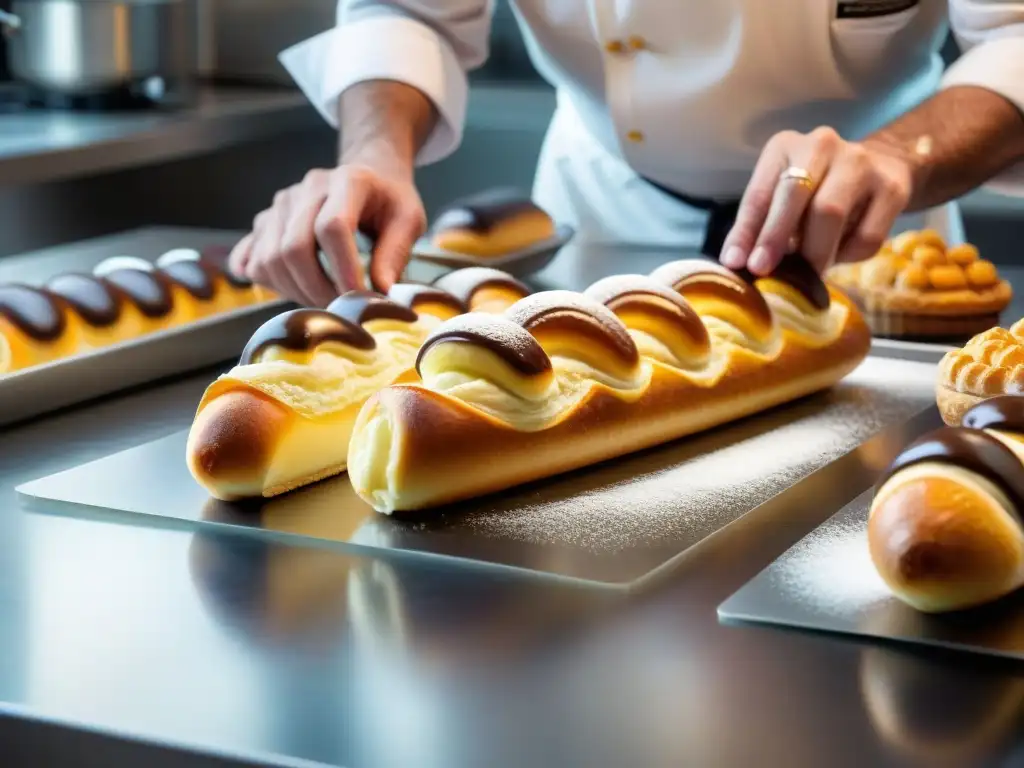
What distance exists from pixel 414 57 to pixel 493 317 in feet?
3.37

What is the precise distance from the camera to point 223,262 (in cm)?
154

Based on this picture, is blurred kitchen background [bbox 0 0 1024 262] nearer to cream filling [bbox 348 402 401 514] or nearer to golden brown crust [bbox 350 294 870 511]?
golden brown crust [bbox 350 294 870 511]

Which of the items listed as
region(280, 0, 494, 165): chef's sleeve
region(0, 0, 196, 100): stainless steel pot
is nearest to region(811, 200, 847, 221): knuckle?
region(280, 0, 494, 165): chef's sleeve

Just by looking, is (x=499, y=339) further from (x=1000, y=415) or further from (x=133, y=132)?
(x=133, y=132)

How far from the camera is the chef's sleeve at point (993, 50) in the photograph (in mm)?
1612

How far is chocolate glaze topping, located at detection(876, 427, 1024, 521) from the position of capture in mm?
718

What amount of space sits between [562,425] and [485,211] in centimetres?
83

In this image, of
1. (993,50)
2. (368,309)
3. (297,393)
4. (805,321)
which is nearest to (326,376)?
(297,393)

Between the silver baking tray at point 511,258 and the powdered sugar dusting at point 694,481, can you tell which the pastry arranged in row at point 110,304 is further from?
the powdered sugar dusting at point 694,481

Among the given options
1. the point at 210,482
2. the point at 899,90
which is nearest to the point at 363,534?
the point at 210,482

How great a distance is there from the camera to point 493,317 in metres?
0.97

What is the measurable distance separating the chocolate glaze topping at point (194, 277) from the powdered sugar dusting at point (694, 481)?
1.83 feet

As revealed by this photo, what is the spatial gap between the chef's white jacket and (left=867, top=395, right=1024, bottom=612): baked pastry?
1.12 m

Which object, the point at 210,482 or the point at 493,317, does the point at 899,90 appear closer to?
the point at 493,317
